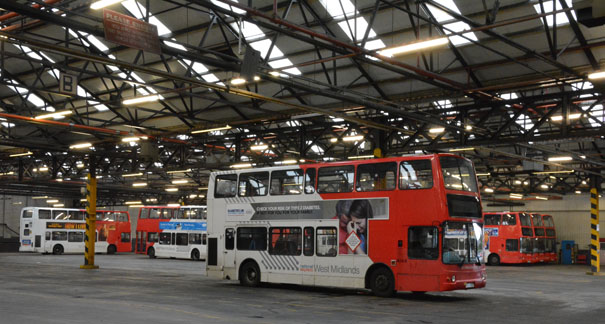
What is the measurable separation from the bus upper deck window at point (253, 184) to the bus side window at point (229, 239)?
1.34 m

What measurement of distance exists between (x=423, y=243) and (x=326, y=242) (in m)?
3.34

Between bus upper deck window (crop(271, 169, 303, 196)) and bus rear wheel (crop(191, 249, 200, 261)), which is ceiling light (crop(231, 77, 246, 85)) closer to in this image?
bus upper deck window (crop(271, 169, 303, 196))

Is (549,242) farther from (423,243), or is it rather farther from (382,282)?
(423,243)

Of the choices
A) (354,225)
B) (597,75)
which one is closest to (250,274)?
(354,225)

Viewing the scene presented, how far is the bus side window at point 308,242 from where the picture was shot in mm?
19797

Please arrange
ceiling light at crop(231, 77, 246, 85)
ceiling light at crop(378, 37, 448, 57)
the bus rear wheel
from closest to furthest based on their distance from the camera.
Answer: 1. ceiling light at crop(378, 37, 448, 57)
2. ceiling light at crop(231, 77, 246, 85)
3. the bus rear wheel

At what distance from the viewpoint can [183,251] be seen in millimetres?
44094


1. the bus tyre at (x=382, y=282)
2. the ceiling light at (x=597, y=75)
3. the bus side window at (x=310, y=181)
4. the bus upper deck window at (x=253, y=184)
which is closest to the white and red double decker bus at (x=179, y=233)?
the bus upper deck window at (x=253, y=184)

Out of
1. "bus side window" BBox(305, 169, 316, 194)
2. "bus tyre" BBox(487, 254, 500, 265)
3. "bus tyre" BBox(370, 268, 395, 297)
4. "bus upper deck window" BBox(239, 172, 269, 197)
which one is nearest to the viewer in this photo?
"bus tyre" BBox(370, 268, 395, 297)

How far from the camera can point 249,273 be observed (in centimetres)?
2145

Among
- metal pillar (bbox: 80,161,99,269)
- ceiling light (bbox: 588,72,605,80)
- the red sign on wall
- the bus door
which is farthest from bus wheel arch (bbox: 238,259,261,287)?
metal pillar (bbox: 80,161,99,269)

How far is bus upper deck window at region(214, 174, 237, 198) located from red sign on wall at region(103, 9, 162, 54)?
8627 millimetres

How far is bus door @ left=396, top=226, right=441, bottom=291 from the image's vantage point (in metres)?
17.1

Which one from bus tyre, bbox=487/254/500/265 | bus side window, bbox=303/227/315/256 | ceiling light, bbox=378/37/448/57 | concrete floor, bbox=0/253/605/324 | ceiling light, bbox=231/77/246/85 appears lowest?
bus tyre, bbox=487/254/500/265
